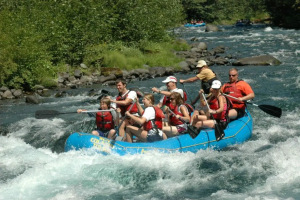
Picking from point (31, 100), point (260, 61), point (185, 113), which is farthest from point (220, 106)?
point (260, 61)

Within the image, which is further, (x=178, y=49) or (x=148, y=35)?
(x=178, y=49)

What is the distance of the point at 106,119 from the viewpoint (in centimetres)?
834

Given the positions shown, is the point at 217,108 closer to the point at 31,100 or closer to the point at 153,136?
the point at 153,136

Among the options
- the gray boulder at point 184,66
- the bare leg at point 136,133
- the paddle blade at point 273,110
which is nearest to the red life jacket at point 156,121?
the bare leg at point 136,133

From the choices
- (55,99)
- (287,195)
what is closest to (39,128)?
(55,99)

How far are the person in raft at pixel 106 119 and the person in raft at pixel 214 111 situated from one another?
5.07 ft

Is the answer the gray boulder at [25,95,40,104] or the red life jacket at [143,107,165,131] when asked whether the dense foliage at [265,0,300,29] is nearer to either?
the gray boulder at [25,95,40,104]

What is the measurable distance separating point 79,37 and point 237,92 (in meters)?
10.5

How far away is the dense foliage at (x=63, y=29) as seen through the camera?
14.9 m

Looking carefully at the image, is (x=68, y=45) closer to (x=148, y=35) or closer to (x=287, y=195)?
(x=148, y=35)

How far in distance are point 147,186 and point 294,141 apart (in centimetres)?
337

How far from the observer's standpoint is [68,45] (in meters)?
17.9

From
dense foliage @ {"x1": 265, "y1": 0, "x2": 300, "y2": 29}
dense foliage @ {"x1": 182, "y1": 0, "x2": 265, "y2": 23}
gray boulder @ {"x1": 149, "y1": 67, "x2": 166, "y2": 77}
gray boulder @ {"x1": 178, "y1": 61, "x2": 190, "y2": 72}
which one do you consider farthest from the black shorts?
dense foliage @ {"x1": 182, "y1": 0, "x2": 265, "y2": 23}

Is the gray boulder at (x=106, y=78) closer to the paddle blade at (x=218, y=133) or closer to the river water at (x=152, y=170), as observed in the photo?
the river water at (x=152, y=170)
